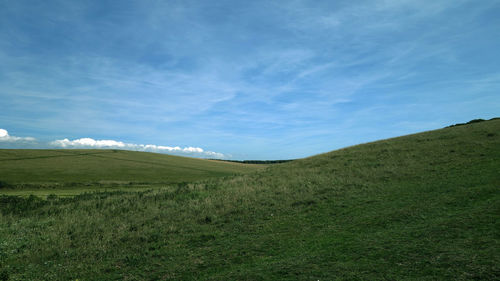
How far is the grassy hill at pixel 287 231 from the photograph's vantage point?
7793 millimetres

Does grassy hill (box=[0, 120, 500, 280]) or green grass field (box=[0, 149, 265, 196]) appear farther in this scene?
green grass field (box=[0, 149, 265, 196])

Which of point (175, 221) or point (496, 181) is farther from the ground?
point (496, 181)

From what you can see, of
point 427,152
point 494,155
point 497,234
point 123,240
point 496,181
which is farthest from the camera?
point 427,152

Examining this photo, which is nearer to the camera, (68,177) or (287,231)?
(287,231)

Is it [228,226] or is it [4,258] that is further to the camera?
[228,226]

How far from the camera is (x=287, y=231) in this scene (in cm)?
1172

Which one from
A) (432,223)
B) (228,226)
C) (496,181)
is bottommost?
(228,226)

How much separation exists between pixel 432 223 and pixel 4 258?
1737 centimetres

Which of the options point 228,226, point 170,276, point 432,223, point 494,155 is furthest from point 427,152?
point 170,276

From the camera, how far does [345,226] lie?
11.3 metres

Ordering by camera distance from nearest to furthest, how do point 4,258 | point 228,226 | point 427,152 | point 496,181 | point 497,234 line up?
1. point 497,234
2. point 4,258
3. point 228,226
4. point 496,181
5. point 427,152

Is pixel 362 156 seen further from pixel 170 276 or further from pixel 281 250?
pixel 170 276

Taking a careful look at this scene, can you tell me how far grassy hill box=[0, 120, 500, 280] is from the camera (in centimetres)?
779

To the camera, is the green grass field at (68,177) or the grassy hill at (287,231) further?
the green grass field at (68,177)
